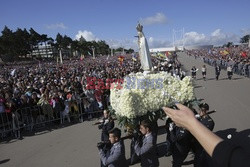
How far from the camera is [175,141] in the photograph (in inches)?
195

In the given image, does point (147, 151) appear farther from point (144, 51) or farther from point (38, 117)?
point (38, 117)

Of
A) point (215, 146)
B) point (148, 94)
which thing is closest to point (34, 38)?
point (148, 94)

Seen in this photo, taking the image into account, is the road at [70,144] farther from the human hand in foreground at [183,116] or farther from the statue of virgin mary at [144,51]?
the human hand in foreground at [183,116]

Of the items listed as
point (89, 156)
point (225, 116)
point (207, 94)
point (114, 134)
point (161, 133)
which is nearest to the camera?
point (114, 134)

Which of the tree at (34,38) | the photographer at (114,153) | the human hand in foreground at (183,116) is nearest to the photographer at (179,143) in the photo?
the photographer at (114,153)

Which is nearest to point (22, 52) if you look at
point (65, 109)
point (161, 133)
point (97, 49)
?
point (97, 49)

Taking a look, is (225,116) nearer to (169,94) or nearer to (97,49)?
(169,94)

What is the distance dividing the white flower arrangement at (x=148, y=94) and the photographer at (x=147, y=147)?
287mm

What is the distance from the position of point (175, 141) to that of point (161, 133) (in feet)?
12.9

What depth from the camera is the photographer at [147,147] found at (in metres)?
4.60

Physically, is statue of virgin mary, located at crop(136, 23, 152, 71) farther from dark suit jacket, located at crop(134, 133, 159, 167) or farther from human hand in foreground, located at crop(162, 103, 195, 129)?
human hand in foreground, located at crop(162, 103, 195, 129)

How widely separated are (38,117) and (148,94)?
7.73 metres

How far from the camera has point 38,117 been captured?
10.8 meters

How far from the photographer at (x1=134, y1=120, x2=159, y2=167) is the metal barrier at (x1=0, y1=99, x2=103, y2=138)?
6514 millimetres
